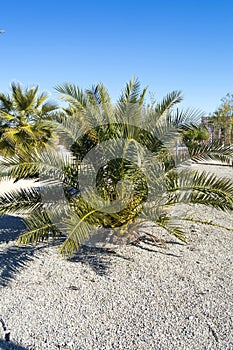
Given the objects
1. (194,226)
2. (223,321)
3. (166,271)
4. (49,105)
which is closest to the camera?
(223,321)

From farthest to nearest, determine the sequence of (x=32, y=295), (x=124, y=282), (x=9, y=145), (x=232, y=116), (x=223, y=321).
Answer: (x=232, y=116) → (x=9, y=145) → (x=124, y=282) → (x=32, y=295) → (x=223, y=321)

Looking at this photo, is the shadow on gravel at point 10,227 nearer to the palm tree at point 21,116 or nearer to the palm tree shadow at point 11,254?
the palm tree shadow at point 11,254

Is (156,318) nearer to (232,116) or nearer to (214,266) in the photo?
(214,266)

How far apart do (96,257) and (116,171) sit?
3.76ft

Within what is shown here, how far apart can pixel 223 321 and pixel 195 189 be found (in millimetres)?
1778

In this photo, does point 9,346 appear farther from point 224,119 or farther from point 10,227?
point 224,119

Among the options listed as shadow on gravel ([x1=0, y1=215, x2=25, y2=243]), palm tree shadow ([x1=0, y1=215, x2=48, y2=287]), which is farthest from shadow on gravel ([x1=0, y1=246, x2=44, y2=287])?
shadow on gravel ([x1=0, y1=215, x2=25, y2=243])

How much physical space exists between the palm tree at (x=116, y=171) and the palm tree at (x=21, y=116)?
20.4 ft

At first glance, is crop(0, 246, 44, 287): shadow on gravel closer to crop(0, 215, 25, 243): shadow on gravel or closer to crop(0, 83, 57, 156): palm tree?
crop(0, 215, 25, 243): shadow on gravel

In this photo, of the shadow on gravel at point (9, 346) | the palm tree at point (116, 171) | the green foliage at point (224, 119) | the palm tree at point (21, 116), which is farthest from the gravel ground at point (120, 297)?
the green foliage at point (224, 119)

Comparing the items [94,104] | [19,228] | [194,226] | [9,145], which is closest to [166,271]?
[194,226]

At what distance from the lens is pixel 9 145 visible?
10281 mm

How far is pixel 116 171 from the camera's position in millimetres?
4008

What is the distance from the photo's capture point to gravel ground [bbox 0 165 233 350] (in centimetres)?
245
